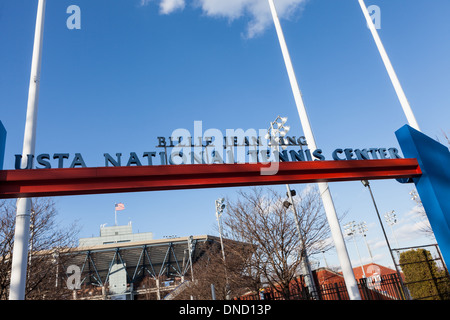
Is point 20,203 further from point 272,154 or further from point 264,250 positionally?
point 264,250

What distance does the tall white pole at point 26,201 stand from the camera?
7.85 metres

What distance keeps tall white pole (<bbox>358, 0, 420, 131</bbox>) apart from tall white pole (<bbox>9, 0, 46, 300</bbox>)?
1250cm

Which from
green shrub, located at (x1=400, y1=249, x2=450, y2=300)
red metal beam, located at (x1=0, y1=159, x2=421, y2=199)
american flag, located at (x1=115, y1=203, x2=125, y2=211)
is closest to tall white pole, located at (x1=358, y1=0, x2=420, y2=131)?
red metal beam, located at (x1=0, y1=159, x2=421, y2=199)

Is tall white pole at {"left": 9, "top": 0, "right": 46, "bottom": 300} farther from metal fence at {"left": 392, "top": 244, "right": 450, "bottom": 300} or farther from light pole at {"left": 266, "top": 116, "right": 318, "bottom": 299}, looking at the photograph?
metal fence at {"left": 392, "top": 244, "right": 450, "bottom": 300}

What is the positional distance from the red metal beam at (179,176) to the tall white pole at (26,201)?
124 centimetres

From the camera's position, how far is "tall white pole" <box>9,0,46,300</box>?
7.85m

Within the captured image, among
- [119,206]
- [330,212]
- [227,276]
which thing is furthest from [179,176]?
[119,206]

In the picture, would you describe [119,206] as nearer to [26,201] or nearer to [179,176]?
[26,201]

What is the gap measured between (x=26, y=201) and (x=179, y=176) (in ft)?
12.9
